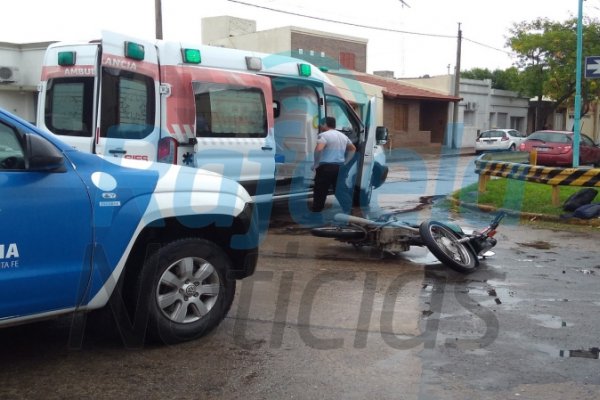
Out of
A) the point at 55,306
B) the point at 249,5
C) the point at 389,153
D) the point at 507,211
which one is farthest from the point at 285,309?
the point at 389,153

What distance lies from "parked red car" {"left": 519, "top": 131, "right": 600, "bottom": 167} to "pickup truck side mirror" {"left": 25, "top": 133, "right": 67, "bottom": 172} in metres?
21.7

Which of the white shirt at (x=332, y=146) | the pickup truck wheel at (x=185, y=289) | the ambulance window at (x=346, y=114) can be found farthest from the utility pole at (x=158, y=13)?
the pickup truck wheel at (x=185, y=289)

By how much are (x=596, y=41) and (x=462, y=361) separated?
38965 millimetres

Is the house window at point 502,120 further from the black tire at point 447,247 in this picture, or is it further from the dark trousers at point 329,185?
the black tire at point 447,247

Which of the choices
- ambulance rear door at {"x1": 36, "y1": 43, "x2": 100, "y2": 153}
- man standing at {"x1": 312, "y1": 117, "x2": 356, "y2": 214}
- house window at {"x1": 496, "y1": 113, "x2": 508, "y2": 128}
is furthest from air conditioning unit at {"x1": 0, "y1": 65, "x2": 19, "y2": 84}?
house window at {"x1": 496, "y1": 113, "x2": 508, "y2": 128}

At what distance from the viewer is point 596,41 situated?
127ft

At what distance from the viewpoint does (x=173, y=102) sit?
28.7 feet

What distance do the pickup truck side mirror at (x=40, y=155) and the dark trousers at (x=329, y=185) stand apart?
6.83 m

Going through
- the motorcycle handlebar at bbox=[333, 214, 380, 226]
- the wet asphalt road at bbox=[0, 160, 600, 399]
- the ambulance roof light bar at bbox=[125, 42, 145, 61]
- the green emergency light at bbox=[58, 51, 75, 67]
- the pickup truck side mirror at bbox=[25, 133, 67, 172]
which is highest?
the ambulance roof light bar at bbox=[125, 42, 145, 61]

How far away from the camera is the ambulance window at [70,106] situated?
8.42m

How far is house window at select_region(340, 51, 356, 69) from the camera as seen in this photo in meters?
40.3

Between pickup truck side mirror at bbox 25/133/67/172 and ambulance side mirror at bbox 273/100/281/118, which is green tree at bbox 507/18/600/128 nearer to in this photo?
ambulance side mirror at bbox 273/100/281/118

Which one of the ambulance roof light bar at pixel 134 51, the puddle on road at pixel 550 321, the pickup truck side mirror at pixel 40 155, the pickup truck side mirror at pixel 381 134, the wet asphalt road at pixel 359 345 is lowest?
the wet asphalt road at pixel 359 345

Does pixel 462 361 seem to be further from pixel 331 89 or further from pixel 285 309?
pixel 331 89
